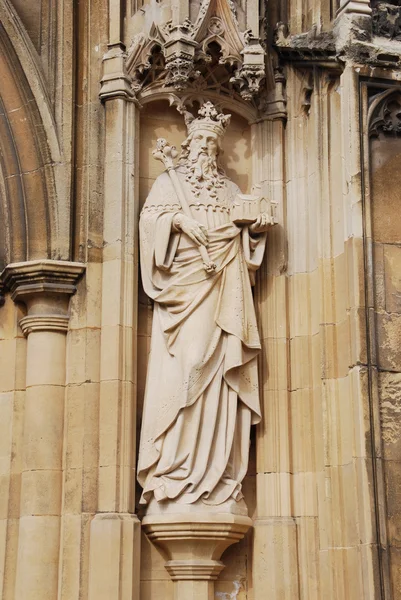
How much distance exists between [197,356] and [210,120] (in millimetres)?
2191

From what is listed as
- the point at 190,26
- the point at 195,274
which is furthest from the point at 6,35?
the point at 195,274

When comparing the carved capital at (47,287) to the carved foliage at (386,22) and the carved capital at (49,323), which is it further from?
the carved foliage at (386,22)

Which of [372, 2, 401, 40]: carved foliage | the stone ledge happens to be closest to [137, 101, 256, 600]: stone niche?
the stone ledge

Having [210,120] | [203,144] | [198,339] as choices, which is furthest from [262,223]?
[198,339]

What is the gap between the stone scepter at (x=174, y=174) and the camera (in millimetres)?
10320

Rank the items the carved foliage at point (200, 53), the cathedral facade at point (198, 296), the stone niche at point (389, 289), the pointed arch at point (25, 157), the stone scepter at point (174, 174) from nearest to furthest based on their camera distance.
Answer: the stone niche at point (389, 289) → the cathedral facade at point (198, 296) → the stone scepter at point (174, 174) → the carved foliage at point (200, 53) → the pointed arch at point (25, 157)

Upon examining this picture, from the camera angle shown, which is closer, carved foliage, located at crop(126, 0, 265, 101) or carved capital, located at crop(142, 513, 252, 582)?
carved capital, located at crop(142, 513, 252, 582)

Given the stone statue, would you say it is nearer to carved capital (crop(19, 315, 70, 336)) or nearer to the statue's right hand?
the statue's right hand

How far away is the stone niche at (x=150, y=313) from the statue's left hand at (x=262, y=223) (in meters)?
0.74

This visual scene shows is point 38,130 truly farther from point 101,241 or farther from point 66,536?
point 66,536

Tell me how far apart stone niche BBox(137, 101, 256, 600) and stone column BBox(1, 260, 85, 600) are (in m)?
0.68

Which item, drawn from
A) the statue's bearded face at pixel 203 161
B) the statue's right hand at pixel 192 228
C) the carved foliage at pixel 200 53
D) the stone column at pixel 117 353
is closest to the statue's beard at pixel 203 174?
the statue's bearded face at pixel 203 161

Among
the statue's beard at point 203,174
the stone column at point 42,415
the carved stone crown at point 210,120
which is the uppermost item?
the carved stone crown at point 210,120

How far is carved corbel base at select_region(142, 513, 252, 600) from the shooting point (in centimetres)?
983
